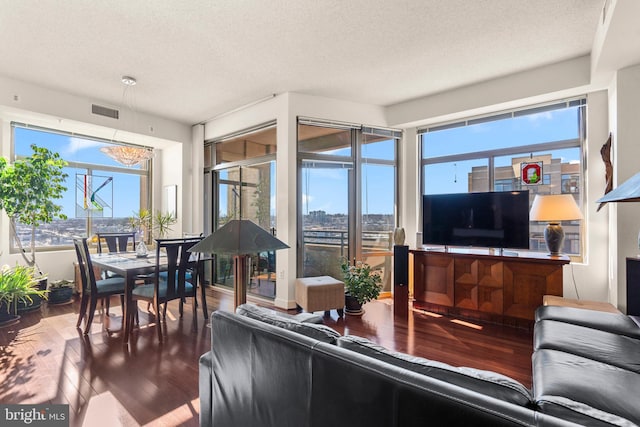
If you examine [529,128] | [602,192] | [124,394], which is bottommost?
[124,394]

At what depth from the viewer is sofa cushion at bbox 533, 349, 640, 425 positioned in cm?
130

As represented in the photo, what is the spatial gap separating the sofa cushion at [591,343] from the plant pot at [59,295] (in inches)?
215

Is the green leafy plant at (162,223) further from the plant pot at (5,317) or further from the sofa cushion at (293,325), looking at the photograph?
the sofa cushion at (293,325)

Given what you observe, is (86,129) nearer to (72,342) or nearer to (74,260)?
(74,260)

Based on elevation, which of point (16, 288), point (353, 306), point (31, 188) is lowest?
point (353, 306)

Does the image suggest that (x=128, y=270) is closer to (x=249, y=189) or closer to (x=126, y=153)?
(x=126, y=153)

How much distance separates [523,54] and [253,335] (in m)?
3.88

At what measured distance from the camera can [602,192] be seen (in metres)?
3.61

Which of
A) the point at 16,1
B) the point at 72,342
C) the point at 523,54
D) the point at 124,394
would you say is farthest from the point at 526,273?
the point at 16,1

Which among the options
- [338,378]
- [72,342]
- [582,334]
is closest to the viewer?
[338,378]

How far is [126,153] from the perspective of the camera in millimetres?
4336

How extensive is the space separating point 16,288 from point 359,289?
399 cm

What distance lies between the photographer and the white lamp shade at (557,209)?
341 cm

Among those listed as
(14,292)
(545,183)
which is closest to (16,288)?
(14,292)
